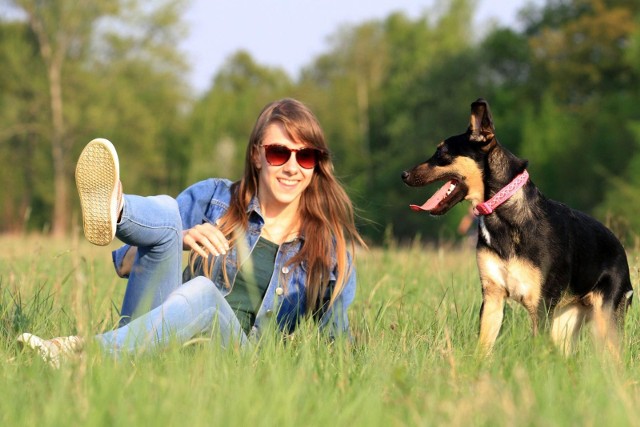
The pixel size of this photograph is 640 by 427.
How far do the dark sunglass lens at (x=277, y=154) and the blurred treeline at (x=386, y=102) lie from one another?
21548 millimetres

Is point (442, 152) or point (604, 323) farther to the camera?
point (442, 152)

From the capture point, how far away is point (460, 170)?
564cm

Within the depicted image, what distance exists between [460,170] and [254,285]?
1522 mm

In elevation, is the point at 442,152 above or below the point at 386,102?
below

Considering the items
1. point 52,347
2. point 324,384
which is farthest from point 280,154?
point 324,384

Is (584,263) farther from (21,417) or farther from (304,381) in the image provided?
→ (21,417)

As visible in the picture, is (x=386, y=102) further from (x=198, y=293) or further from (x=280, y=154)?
(x=198, y=293)

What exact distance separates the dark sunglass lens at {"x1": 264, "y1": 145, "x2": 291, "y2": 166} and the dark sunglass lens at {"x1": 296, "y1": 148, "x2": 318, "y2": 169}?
62 mm

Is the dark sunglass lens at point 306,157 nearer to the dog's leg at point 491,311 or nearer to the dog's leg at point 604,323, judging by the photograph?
the dog's leg at point 491,311

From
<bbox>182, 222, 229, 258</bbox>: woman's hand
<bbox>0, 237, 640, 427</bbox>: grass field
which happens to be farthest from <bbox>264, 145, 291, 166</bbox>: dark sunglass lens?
<bbox>0, 237, 640, 427</bbox>: grass field

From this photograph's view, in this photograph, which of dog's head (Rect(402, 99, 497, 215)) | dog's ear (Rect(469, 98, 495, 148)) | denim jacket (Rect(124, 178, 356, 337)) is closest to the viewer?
denim jacket (Rect(124, 178, 356, 337))

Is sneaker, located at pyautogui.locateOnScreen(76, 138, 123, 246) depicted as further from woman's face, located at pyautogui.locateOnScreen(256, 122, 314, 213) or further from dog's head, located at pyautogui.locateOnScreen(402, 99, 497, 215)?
dog's head, located at pyautogui.locateOnScreen(402, 99, 497, 215)

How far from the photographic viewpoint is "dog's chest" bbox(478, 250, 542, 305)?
5238 mm

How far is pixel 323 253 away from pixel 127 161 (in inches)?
1334
